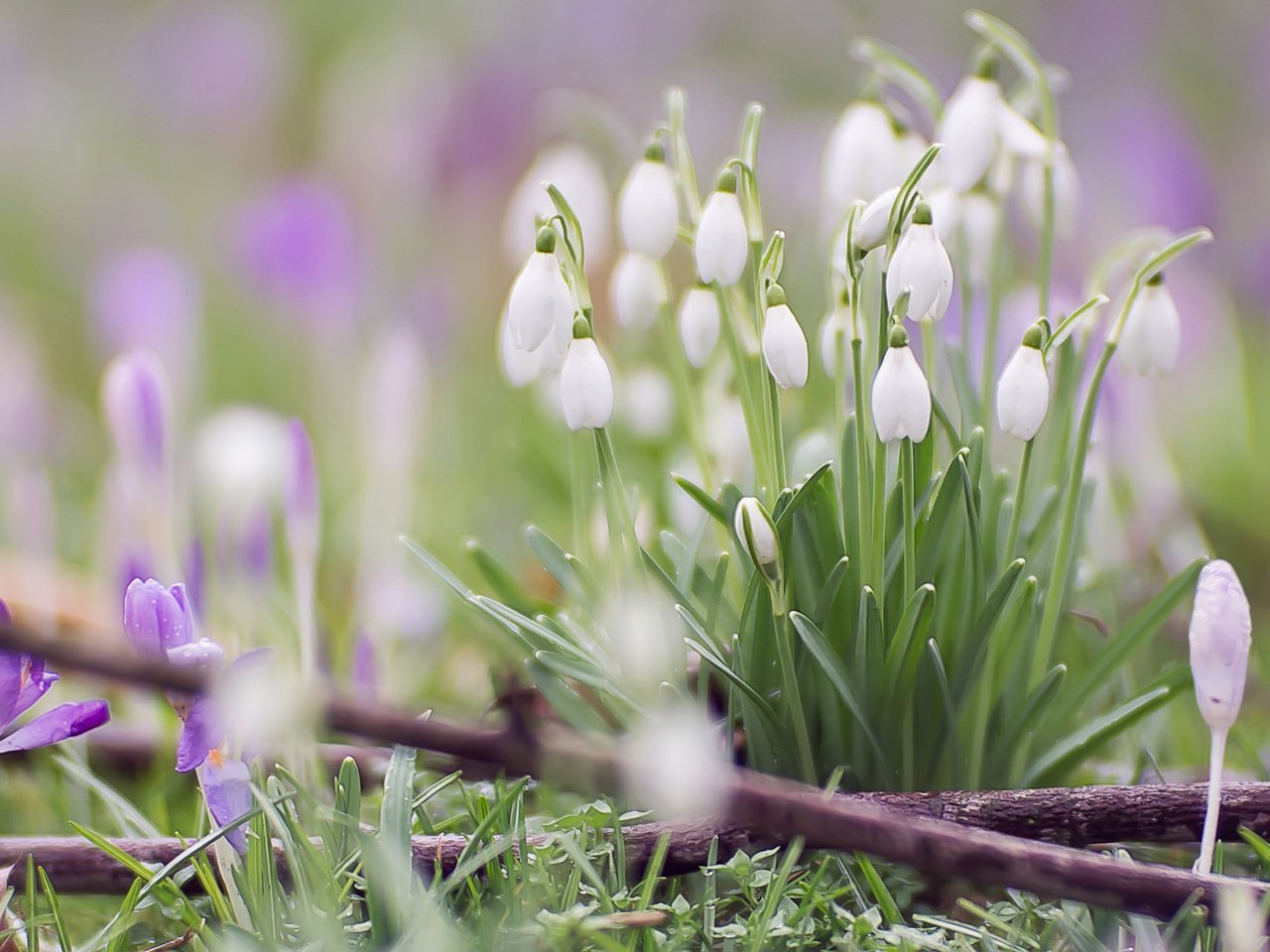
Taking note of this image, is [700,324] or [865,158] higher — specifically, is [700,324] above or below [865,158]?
below

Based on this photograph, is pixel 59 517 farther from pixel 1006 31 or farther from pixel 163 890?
pixel 1006 31

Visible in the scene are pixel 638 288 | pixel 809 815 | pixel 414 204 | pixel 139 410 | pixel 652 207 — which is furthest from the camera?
pixel 414 204

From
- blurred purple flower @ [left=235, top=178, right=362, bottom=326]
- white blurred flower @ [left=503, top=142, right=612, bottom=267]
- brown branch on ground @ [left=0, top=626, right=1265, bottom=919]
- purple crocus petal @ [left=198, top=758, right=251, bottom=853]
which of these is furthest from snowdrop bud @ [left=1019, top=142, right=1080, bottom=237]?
blurred purple flower @ [left=235, top=178, right=362, bottom=326]

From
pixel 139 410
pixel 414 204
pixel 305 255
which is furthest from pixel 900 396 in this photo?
pixel 414 204

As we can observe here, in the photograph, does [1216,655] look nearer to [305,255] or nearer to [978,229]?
[978,229]

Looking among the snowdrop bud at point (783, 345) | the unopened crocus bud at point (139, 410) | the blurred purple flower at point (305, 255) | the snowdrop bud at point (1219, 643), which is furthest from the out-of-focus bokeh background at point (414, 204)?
the snowdrop bud at point (1219, 643)

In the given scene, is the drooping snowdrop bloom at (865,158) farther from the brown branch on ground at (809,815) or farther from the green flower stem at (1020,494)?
the brown branch on ground at (809,815)

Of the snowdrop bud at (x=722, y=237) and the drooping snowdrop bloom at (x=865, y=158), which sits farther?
the drooping snowdrop bloom at (x=865, y=158)

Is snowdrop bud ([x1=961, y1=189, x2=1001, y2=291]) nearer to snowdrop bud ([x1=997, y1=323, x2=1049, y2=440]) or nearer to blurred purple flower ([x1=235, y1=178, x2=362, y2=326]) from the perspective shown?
snowdrop bud ([x1=997, y1=323, x2=1049, y2=440])
